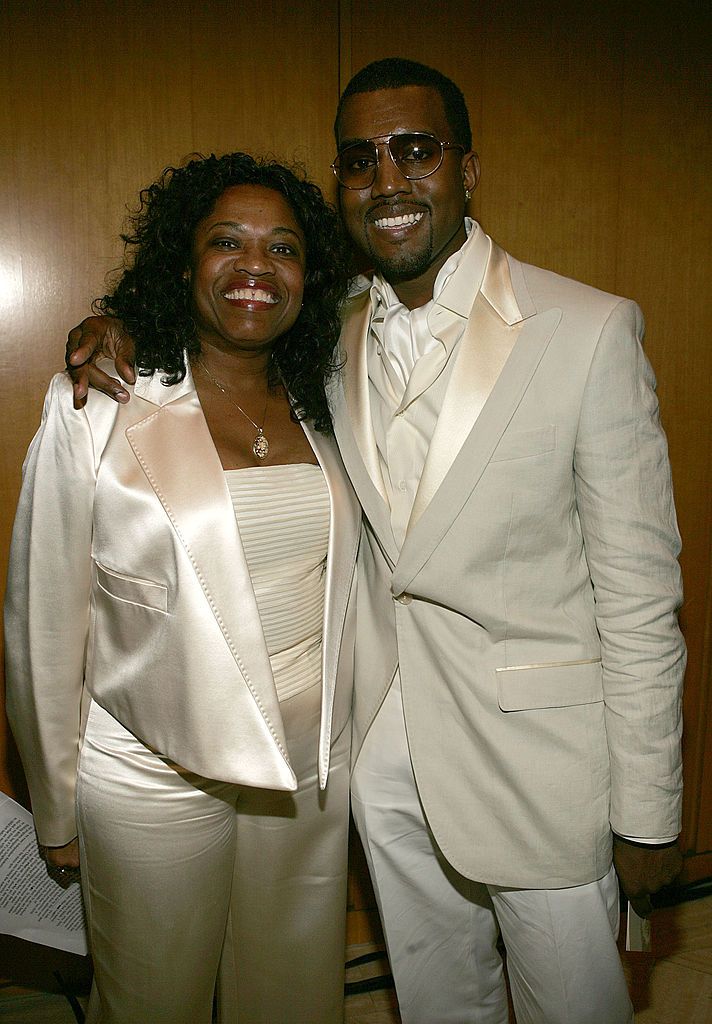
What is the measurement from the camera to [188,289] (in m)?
1.65

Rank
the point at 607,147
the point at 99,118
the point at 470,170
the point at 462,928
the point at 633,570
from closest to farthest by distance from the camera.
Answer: the point at 633,570
the point at 470,170
the point at 462,928
the point at 99,118
the point at 607,147

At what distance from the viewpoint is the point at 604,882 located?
1519 millimetres

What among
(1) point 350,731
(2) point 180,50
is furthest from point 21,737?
(2) point 180,50

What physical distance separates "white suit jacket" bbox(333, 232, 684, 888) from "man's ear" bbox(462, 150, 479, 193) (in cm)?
14

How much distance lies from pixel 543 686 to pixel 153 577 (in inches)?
27.8

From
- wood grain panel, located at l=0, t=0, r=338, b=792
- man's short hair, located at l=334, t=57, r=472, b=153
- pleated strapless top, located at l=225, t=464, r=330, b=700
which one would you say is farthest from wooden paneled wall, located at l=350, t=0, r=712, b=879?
pleated strapless top, located at l=225, t=464, r=330, b=700

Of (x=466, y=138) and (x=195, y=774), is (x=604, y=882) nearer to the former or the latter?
(x=195, y=774)

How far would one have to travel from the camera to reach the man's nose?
4.95 feet

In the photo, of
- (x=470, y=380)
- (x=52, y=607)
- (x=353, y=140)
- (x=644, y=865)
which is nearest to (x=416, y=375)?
(x=470, y=380)

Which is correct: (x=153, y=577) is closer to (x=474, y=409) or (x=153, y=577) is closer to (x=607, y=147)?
(x=474, y=409)

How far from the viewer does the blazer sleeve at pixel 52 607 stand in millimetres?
1451

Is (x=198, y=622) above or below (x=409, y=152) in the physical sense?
below

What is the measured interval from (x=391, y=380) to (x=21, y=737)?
38.7 inches

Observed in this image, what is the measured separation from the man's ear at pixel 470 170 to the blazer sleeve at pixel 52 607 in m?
0.84
